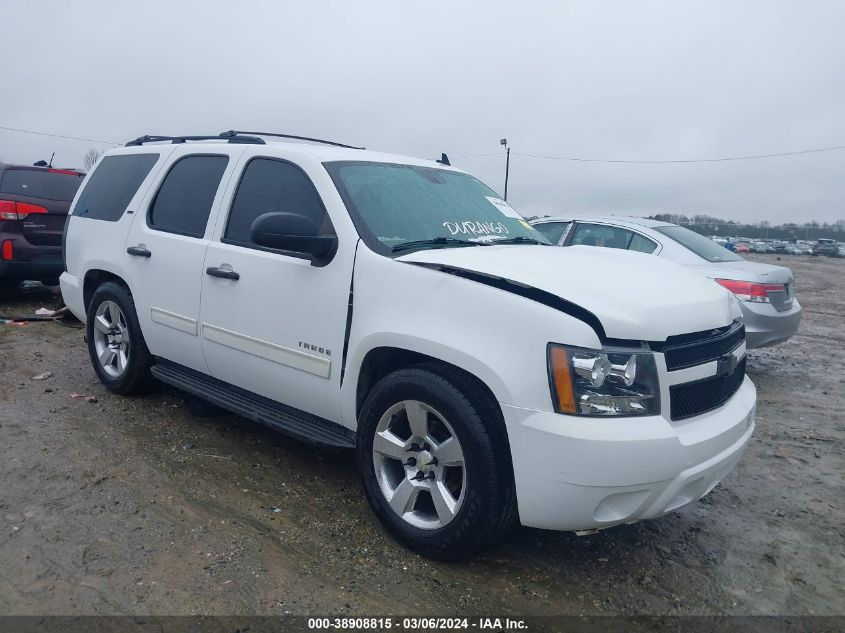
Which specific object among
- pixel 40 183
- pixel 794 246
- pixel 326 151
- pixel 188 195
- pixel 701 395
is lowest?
pixel 701 395

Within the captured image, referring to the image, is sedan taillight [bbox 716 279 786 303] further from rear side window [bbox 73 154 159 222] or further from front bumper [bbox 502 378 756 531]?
rear side window [bbox 73 154 159 222]

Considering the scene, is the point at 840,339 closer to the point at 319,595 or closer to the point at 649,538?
the point at 649,538

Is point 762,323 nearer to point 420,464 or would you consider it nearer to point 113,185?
point 420,464

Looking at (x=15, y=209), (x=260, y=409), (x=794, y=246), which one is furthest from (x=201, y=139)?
(x=794, y=246)

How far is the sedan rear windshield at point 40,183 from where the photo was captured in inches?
324

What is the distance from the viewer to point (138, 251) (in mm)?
4652

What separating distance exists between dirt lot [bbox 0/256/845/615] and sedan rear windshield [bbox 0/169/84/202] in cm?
439

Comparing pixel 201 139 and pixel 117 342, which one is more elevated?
pixel 201 139

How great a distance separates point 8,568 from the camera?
2908mm

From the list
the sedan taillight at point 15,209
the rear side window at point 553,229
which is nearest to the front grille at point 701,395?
the rear side window at point 553,229

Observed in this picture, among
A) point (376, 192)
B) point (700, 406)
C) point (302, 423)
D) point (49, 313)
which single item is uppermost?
point (376, 192)

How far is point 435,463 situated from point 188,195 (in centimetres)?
263

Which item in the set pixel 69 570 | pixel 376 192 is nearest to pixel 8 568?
pixel 69 570

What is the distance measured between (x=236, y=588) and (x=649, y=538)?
2065 millimetres
